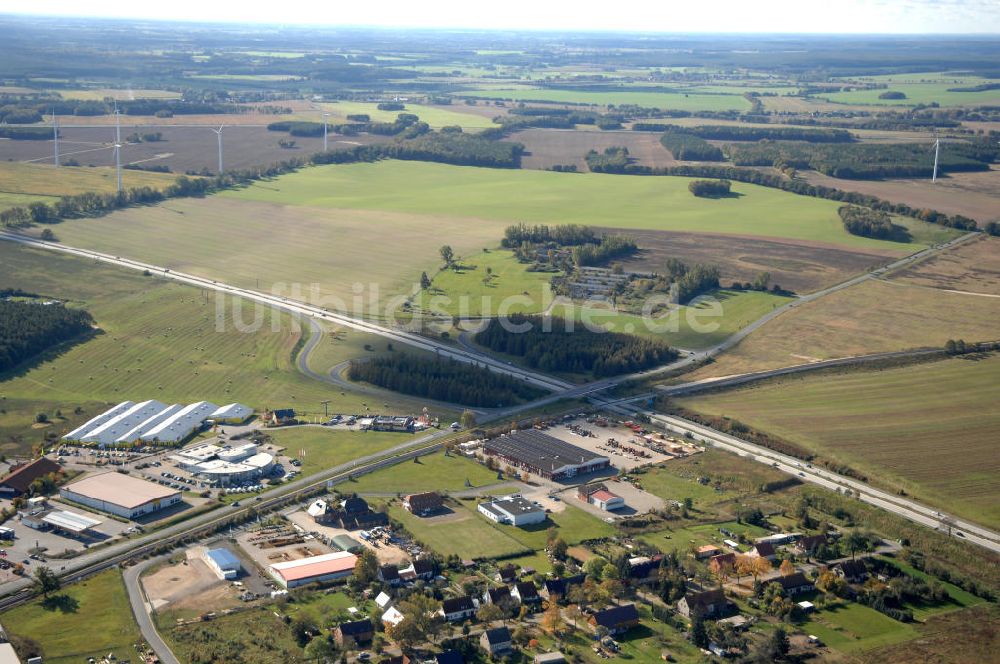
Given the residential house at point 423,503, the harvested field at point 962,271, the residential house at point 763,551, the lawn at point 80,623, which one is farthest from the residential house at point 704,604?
the harvested field at point 962,271

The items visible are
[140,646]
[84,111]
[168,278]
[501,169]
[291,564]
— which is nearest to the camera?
[140,646]

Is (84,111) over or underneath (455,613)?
over

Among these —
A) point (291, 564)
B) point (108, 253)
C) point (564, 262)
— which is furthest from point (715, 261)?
point (291, 564)

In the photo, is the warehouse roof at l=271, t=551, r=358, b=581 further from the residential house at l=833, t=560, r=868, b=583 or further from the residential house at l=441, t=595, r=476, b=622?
the residential house at l=833, t=560, r=868, b=583

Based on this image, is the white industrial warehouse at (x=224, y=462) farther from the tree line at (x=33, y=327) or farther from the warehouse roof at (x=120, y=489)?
the tree line at (x=33, y=327)

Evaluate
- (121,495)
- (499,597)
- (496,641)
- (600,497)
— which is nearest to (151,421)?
(121,495)

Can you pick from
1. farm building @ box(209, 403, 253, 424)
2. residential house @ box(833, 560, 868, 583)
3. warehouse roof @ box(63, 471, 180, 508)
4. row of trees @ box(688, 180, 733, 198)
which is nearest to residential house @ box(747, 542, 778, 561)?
residential house @ box(833, 560, 868, 583)

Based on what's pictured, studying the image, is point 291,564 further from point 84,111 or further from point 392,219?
point 84,111
